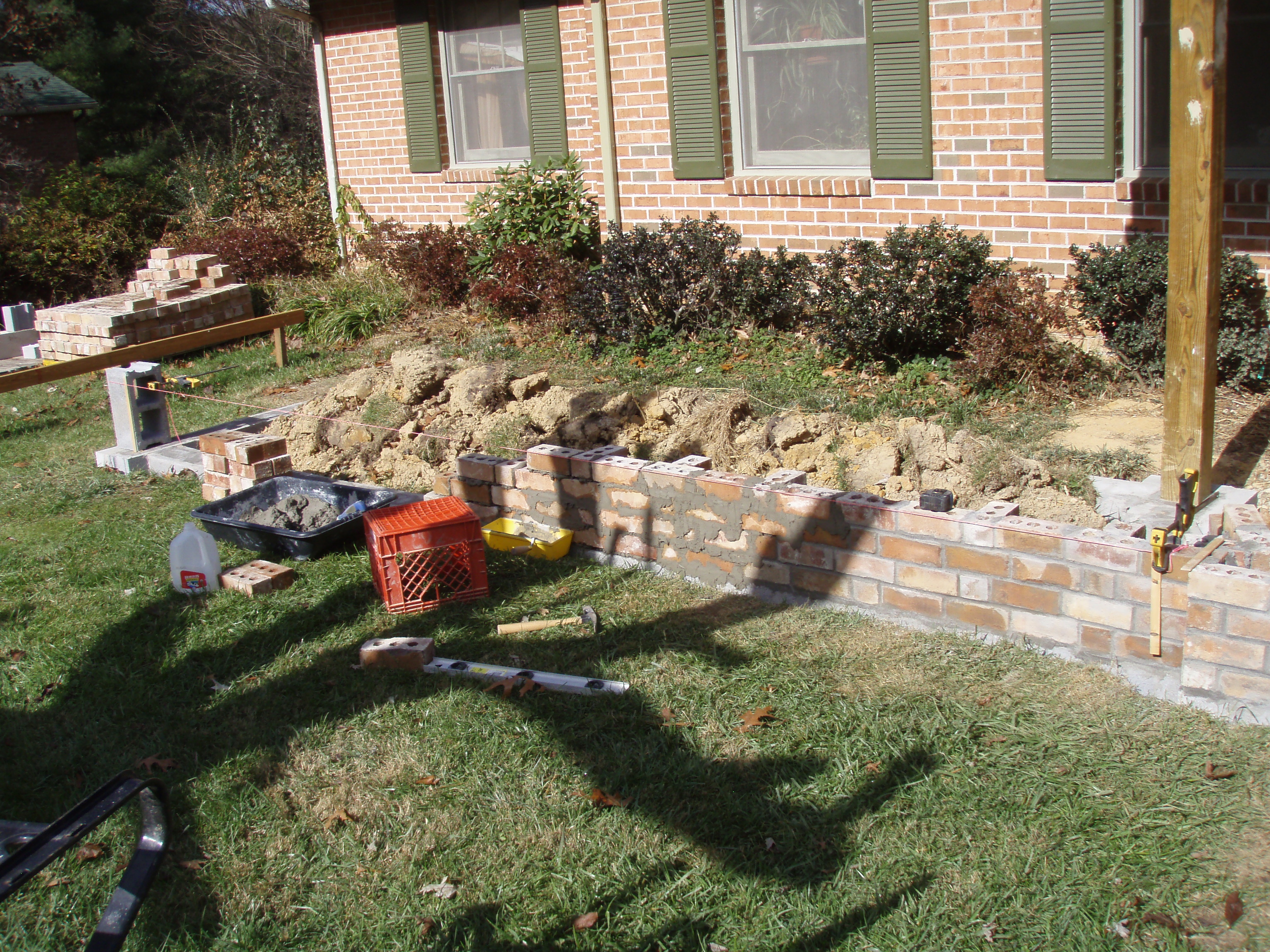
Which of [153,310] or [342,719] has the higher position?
[153,310]

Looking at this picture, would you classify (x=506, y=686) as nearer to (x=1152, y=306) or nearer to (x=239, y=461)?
(x=239, y=461)

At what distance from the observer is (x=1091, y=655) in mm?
4066

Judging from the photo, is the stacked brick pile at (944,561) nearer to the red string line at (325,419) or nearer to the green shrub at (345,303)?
the red string line at (325,419)

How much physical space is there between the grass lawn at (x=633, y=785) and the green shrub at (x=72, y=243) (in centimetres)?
1104

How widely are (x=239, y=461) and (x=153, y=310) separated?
571 cm

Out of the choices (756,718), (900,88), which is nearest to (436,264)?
(900,88)

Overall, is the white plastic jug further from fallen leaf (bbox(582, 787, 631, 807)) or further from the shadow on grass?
fallen leaf (bbox(582, 787, 631, 807))

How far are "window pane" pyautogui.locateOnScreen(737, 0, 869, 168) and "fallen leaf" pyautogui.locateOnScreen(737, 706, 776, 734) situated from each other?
6.13 meters

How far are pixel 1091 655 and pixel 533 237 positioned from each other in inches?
298

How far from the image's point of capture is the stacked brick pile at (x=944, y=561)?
12.1 ft

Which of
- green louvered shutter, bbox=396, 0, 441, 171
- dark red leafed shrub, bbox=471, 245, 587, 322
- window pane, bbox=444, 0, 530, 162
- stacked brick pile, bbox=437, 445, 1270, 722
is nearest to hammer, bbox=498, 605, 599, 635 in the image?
stacked brick pile, bbox=437, 445, 1270, 722

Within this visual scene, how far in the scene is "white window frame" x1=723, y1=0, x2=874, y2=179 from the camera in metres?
8.95

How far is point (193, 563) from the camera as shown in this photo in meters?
5.43

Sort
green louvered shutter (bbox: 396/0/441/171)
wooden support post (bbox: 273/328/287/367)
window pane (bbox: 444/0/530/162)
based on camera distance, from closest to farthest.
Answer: wooden support post (bbox: 273/328/287/367) < window pane (bbox: 444/0/530/162) < green louvered shutter (bbox: 396/0/441/171)
